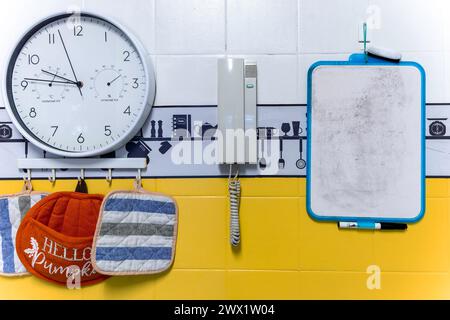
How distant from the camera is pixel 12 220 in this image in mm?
A: 851

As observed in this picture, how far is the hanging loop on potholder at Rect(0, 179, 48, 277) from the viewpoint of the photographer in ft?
2.79

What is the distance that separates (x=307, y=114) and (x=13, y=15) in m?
0.86

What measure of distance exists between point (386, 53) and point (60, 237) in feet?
3.24

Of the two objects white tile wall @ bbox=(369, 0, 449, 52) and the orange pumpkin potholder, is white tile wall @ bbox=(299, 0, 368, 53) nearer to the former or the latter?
white tile wall @ bbox=(369, 0, 449, 52)

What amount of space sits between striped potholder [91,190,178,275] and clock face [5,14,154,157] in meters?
0.16

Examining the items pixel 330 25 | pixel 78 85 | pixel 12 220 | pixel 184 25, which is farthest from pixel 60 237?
pixel 330 25

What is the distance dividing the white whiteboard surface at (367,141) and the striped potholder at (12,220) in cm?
79

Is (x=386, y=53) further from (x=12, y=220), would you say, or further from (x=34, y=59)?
(x=12, y=220)

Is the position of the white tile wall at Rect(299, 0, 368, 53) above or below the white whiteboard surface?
above

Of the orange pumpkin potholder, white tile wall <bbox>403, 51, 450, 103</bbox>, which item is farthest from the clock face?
white tile wall <bbox>403, 51, 450, 103</bbox>
